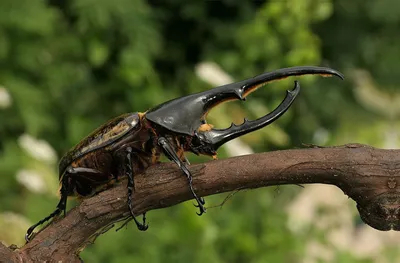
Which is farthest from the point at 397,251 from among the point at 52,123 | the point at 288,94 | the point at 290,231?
the point at 288,94

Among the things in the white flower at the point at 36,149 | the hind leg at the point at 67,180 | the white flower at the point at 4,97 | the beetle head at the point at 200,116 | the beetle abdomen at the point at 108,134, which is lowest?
the white flower at the point at 36,149

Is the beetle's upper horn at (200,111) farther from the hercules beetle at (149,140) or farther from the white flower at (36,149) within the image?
the white flower at (36,149)

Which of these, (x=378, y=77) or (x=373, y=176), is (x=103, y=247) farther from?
(x=378, y=77)

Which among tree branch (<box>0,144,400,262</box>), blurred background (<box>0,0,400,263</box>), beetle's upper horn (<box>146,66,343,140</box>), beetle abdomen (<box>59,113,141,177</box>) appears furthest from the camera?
blurred background (<box>0,0,400,263</box>)

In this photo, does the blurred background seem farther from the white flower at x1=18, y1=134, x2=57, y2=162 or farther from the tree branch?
the tree branch

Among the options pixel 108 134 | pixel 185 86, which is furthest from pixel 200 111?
pixel 185 86

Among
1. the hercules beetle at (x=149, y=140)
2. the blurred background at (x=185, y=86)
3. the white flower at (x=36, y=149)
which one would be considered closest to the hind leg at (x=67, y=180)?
the hercules beetle at (x=149, y=140)

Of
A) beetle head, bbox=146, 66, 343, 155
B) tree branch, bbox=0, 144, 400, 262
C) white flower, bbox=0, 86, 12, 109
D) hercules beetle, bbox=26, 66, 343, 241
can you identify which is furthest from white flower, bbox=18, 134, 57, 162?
tree branch, bbox=0, 144, 400, 262
